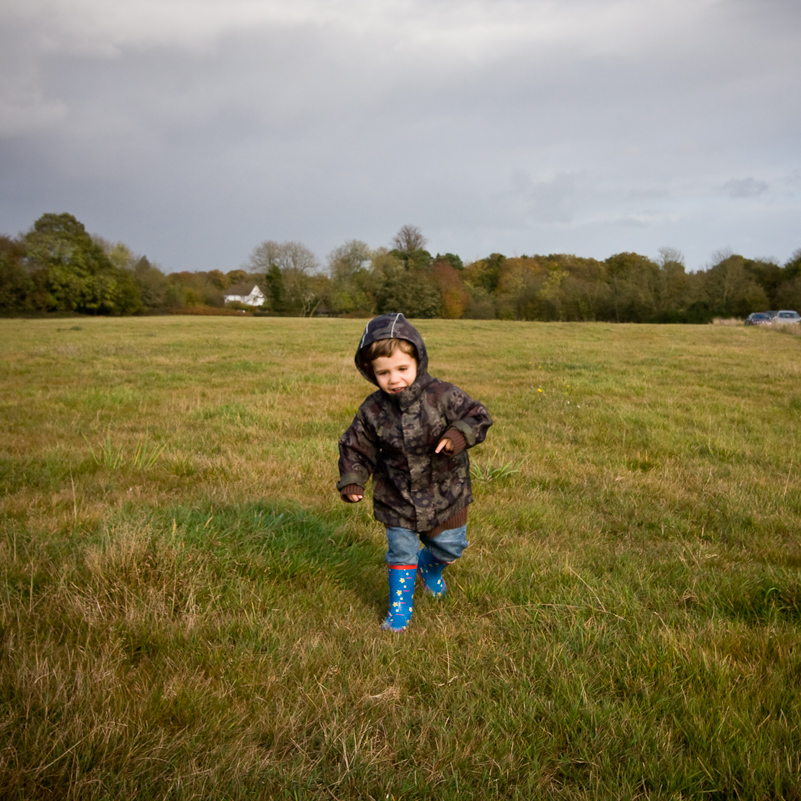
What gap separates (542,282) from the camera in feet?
240

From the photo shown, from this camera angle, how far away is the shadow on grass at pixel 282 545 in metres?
3.17

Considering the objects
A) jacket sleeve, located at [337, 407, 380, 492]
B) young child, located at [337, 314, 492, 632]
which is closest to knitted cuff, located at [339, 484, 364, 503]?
young child, located at [337, 314, 492, 632]

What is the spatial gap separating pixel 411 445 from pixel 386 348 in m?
0.53

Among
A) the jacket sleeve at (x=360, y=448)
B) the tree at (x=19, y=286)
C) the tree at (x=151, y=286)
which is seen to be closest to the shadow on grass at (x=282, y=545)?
the jacket sleeve at (x=360, y=448)

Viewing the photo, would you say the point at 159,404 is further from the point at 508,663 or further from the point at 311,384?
the point at 508,663

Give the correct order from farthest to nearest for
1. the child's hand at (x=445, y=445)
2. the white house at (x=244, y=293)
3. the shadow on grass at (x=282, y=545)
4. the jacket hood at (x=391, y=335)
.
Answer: the white house at (x=244, y=293), the shadow on grass at (x=282, y=545), the jacket hood at (x=391, y=335), the child's hand at (x=445, y=445)

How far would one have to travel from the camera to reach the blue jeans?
2.97 metres

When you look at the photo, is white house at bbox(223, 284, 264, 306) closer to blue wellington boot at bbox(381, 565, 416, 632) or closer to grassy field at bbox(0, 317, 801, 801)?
grassy field at bbox(0, 317, 801, 801)

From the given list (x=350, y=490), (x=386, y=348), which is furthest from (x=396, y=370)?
(x=350, y=490)

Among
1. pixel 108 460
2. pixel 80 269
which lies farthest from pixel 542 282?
pixel 108 460

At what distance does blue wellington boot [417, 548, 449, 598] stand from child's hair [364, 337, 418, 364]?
1.16 metres

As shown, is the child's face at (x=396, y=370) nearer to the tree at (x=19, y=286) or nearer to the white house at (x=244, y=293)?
the tree at (x=19, y=286)

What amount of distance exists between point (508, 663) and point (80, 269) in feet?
230

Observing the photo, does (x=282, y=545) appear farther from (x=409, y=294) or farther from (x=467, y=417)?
(x=409, y=294)
